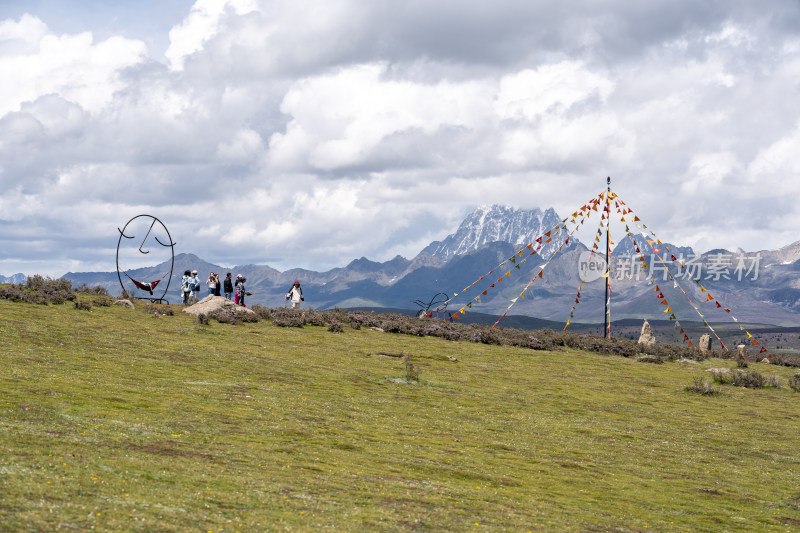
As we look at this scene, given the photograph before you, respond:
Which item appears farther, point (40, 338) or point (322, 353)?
point (322, 353)

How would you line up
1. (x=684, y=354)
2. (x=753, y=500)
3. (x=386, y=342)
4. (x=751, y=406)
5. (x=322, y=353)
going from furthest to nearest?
(x=684, y=354) → (x=386, y=342) → (x=322, y=353) → (x=751, y=406) → (x=753, y=500)

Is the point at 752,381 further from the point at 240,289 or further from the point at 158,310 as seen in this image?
the point at 158,310

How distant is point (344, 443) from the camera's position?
61.2 ft

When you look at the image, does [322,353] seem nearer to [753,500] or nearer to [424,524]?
[753,500]

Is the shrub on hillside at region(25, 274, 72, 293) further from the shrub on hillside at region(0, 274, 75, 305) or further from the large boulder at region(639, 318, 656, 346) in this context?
the large boulder at region(639, 318, 656, 346)

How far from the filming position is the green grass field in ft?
39.4

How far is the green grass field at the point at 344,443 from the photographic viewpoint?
39.4 feet

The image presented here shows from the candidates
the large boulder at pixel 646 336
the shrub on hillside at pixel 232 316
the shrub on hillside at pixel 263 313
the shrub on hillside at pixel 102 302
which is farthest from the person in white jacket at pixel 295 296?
the large boulder at pixel 646 336

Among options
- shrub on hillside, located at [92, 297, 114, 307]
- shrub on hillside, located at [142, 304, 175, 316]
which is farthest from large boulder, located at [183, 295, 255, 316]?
shrub on hillside, located at [92, 297, 114, 307]

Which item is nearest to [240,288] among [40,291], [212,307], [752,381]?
[212,307]

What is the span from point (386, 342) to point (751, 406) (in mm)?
19779

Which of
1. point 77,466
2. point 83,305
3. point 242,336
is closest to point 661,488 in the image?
point 77,466

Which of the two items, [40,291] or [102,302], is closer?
[40,291]

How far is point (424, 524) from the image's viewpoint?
1226 cm
